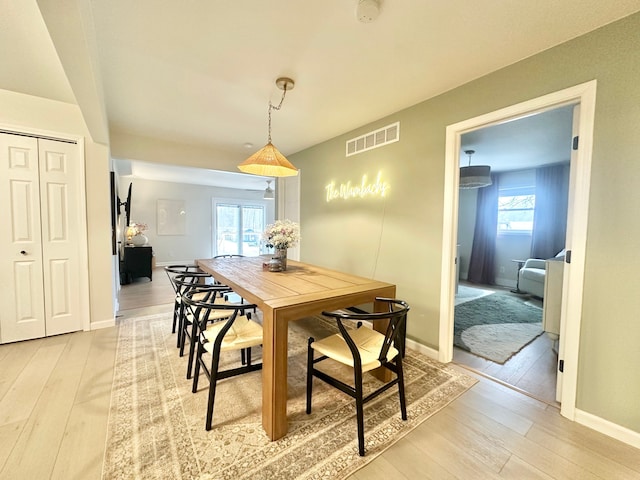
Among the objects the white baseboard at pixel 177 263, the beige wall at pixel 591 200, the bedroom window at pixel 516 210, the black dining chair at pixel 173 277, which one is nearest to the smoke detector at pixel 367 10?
the beige wall at pixel 591 200

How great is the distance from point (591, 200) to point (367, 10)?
72.5 inches

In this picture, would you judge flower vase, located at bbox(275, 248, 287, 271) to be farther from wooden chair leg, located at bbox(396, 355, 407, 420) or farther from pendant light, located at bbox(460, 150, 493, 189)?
pendant light, located at bbox(460, 150, 493, 189)

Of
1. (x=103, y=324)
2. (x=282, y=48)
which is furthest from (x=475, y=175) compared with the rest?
(x=103, y=324)

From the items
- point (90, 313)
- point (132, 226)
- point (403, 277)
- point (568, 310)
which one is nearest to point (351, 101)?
point (403, 277)

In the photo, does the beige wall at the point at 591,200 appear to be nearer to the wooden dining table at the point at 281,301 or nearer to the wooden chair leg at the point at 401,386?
the wooden dining table at the point at 281,301

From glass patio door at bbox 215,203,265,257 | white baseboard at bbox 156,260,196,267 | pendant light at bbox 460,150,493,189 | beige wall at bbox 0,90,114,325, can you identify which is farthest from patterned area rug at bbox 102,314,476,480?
glass patio door at bbox 215,203,265,257

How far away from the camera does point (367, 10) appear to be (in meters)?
1.47

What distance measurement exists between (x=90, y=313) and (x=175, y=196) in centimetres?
509

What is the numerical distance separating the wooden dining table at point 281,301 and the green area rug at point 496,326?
1.54m

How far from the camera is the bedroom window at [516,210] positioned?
550 cm

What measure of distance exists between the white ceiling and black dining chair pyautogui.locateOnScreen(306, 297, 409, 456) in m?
1.81

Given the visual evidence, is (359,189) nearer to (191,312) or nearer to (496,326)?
(191,312)

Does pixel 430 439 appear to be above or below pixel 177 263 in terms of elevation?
below

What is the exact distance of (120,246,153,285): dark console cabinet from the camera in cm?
533
